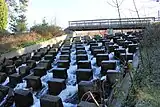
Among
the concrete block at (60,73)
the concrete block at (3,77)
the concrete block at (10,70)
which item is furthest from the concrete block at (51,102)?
the concrete block at (10,70)

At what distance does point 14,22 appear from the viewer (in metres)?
31.8

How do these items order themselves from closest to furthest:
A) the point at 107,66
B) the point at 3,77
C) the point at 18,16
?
the point at 107,66 → the point at 3,77 → the point at 18,16

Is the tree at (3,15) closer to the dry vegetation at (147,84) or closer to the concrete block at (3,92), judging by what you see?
the concrete block at (3,92)

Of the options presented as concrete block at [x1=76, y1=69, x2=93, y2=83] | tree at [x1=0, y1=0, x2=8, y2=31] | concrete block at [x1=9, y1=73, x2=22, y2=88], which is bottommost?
concrete block at [x1=9, y1=73, x2=22, y2=88]

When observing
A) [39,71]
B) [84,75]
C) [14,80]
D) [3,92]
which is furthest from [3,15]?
[84,75]

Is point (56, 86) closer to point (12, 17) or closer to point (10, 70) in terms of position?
point (10, 70)

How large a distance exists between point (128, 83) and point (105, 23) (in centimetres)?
2249

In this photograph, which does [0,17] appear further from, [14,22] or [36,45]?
[14,22]

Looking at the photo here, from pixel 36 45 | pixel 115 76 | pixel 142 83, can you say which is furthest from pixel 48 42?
pixel 142 83

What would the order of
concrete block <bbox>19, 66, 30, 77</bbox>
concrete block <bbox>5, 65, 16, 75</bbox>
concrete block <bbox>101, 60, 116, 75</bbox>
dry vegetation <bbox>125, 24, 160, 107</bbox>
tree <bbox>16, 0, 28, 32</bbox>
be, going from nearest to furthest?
dry vegetation <bbox>125, 24, 160, 107</bbox> → concrete block <bbox>101, 60, 116, 75</bbox> → concrete block <bbox>19, 66, 30, 77</bbox> → concrete block <bbox>5, 65, 16, 75</bbox> → tree <bbox>16, 0, 28, 32</bbox>

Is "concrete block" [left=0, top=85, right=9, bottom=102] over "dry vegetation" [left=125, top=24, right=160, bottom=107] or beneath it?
beneath

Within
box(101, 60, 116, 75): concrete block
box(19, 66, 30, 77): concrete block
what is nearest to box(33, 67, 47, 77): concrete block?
box(19, 66, 30, 77): concrete block

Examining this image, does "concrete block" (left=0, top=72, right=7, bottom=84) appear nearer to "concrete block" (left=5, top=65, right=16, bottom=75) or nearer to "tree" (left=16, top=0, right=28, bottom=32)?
"concrete block" (left=5, top=65, right=16, bottom=75)

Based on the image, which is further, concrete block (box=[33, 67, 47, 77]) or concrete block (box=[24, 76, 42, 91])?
concrete block (box=[33, 67, 47, 77])
